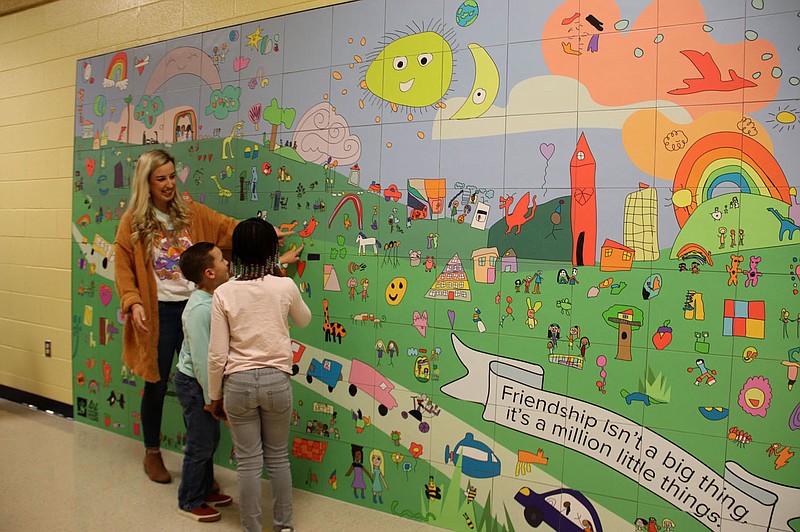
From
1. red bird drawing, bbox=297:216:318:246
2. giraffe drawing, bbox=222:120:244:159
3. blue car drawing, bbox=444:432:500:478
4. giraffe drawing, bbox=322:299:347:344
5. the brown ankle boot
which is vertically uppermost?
giraffe drawing, bbox=222:120:244:159

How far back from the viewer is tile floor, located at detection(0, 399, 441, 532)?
9.03ft

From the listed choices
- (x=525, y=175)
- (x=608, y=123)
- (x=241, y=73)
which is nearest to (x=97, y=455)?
(x=241, y=73)

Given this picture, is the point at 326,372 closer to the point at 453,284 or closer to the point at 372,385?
the point at 372,385

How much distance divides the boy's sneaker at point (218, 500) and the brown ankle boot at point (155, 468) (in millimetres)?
359

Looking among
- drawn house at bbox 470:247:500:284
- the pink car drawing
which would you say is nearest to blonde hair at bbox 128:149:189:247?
the pink car drawing

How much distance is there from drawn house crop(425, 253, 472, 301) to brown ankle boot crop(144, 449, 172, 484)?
168cm

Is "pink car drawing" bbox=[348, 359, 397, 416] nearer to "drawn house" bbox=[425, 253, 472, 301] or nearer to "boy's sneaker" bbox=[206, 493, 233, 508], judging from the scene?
"drawn house" bbox=[425, 253, 472, 301]

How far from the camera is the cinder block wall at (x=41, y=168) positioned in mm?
4082

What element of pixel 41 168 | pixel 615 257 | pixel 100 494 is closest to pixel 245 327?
pixel 100 494

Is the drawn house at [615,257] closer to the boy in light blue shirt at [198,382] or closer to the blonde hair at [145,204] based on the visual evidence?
the boy in light blue shirt at [198,382]

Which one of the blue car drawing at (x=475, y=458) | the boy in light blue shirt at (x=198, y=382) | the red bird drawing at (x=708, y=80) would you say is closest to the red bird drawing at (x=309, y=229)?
the boy in light blue shirt at (x=198, y=382)

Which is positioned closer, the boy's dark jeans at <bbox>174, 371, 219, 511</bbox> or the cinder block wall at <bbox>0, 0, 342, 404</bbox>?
the boy's dark jeans at <bbox>174, 371, 219, 511</bbox>

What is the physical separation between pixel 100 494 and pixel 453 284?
1.95 meters

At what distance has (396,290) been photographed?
2.80m
